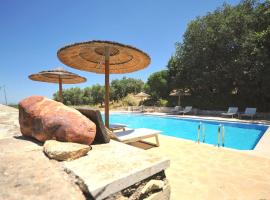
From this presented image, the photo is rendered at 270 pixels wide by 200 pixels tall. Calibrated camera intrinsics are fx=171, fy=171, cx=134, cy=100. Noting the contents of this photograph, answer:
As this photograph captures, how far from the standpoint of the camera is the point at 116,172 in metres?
1.69

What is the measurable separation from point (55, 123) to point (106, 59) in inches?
122

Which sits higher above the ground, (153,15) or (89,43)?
(153,15)

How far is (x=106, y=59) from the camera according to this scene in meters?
5.11

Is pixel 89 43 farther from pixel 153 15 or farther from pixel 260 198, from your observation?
pixel 153 15

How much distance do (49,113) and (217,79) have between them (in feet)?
55.7

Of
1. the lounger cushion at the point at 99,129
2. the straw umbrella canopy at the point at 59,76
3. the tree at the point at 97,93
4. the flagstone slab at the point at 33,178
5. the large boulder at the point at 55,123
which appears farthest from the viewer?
the tree at the point at 97,93

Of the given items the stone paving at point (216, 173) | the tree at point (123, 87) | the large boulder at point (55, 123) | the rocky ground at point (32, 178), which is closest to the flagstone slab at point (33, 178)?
the rocky ground at point (32, 178)

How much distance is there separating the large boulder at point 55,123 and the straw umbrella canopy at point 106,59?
6.38ft

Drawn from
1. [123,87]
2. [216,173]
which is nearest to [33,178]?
[216,173]

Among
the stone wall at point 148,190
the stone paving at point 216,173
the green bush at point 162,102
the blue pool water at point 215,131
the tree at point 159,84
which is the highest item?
the tree at point 159,84

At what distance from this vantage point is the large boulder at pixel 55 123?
2356mm

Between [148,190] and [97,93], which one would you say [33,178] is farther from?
[97,93]

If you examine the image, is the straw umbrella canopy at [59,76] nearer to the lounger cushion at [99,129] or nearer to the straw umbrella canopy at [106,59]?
the straw umbrella canopy at [106,59]

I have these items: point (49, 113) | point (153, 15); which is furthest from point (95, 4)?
point (49, 113)
